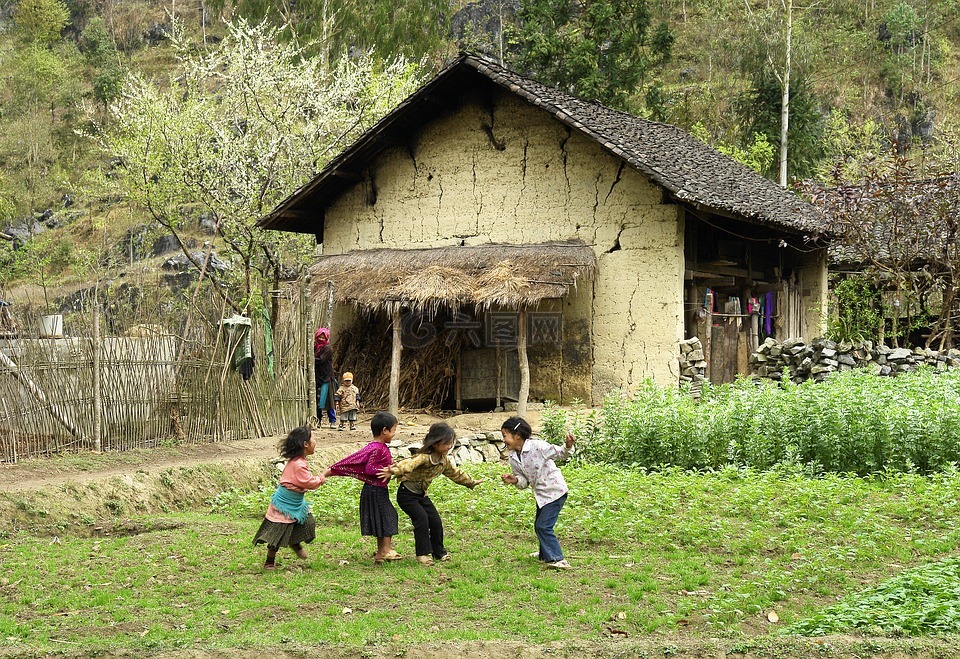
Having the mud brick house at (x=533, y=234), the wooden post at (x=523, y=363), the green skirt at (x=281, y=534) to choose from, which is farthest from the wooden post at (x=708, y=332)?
the green skirt at (x=281, y=534)

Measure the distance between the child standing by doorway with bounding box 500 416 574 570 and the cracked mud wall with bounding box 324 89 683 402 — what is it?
7.64 metres

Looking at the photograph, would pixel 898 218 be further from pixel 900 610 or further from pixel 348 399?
pixel 900 610

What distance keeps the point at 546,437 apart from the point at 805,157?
23973mm

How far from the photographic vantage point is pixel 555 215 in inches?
595

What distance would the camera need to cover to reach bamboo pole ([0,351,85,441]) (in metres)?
9.91

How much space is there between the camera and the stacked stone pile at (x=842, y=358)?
15383mm

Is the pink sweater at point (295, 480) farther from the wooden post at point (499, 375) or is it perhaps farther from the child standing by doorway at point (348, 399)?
the wooden post at point (499, 375)

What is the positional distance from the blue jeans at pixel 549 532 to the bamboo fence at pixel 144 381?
573cm

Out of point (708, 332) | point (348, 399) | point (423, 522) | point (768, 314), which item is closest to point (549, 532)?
point (423, 522)

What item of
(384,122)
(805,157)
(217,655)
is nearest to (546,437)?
(384,122)

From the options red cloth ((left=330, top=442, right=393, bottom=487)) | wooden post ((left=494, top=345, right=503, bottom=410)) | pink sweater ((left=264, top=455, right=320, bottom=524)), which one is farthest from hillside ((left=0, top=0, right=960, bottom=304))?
pink sweater ((left=264, top=455, right=320, bottom=524))

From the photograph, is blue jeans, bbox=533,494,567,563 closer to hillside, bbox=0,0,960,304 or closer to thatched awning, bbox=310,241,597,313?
thatched awning, bbox=310,241,597,313

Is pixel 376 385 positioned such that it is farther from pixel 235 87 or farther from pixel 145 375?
pixel 235 87

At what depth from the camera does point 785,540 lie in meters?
7.35
